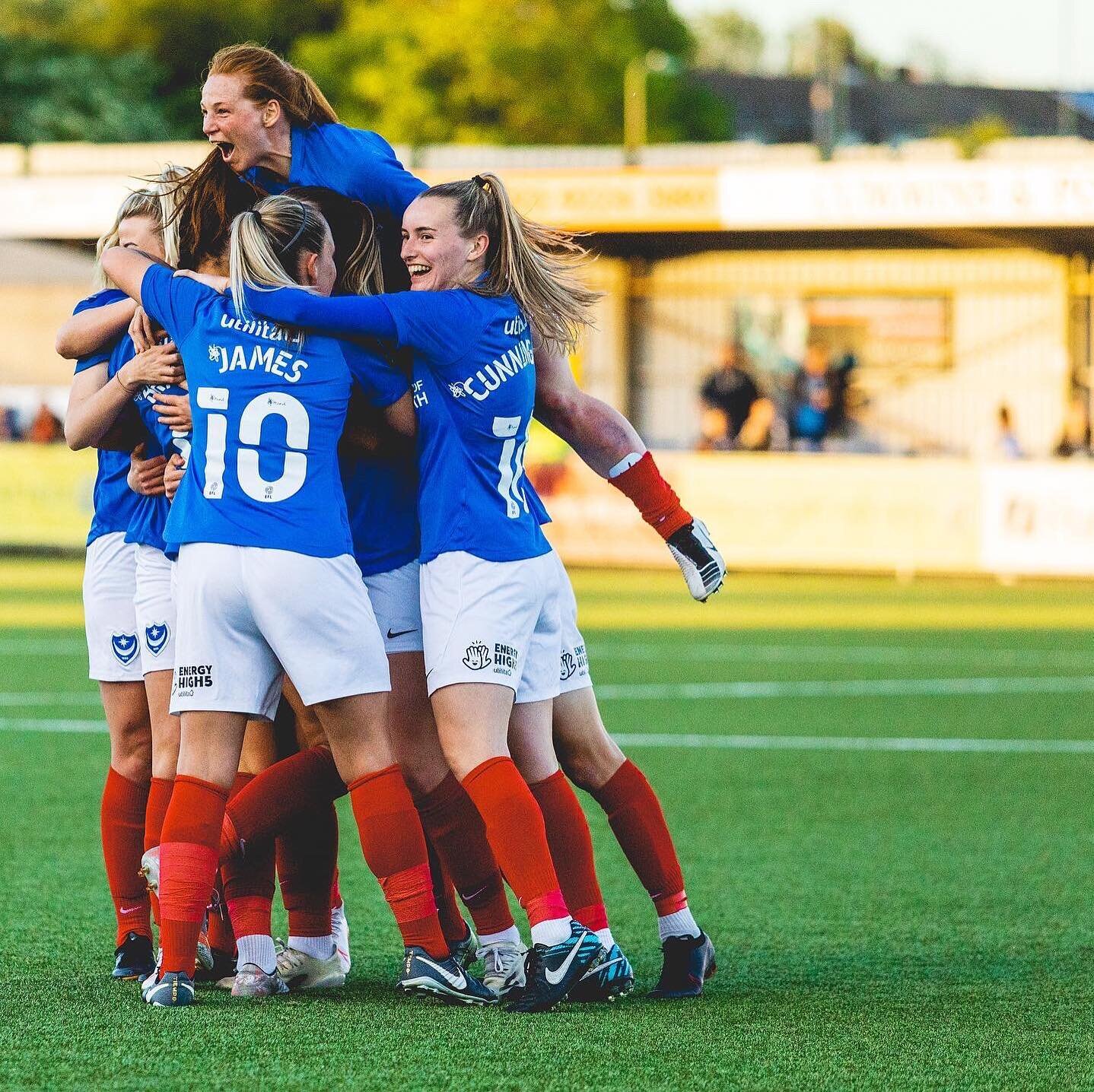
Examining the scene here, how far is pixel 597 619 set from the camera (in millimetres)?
15547

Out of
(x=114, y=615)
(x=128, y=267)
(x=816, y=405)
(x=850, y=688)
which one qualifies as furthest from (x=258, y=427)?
(x=816, y=405)

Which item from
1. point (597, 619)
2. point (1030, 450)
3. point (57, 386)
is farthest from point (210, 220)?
point (57, 386)

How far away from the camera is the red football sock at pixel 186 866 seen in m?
4.45

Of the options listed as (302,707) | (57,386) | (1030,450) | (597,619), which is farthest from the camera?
(57,386)

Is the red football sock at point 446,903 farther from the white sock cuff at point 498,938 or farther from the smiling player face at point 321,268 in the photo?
the smiling player face at point 321,268

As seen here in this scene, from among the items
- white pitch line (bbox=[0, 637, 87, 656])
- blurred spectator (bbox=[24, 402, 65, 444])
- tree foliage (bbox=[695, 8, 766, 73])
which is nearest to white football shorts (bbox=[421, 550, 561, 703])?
white pitch line (bbox=[0, 637, 87, 656])

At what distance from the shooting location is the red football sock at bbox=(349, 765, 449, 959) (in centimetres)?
454

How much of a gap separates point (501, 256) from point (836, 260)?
23.3 meters

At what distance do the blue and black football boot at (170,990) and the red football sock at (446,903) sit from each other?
0.95m

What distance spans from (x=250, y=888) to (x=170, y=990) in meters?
0.42

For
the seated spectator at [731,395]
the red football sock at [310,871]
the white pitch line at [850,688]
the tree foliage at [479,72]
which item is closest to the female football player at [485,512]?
the red football sock at [310,871]

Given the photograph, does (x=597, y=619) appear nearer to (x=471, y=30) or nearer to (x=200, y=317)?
(x=200, y=317)

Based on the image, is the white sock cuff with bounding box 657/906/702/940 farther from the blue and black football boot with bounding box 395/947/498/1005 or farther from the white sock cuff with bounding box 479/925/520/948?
the blue and black football boot with bounding box 395/947/498/1005

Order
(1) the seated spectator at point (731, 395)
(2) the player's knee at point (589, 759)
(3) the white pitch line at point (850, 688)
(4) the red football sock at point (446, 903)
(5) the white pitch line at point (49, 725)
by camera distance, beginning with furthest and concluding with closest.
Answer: (1) the seated spectator at point (731, 395)
(3) the white pitch line at point (850, 688)
(5) the white pitch line at point (49, 725)
(4) the red football sock at point (446, 903)
(2) the player's knee at point (589, 759)
